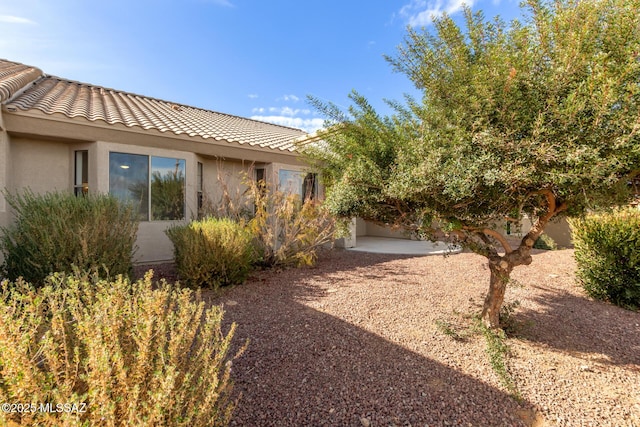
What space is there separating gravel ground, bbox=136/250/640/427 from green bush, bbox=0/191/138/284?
5.93 ft

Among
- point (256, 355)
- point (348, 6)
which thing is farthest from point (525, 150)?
point (348, 6)

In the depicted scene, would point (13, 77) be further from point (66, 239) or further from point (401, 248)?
point (401, 248)

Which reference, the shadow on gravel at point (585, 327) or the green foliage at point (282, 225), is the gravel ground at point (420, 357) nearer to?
the shadow on gravel at point (585, 327)

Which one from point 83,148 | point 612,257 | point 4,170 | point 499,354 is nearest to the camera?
point 499,354

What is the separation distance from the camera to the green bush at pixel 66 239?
185 inches

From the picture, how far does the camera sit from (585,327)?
15.0 feet

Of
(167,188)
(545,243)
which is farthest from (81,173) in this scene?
(545,243)

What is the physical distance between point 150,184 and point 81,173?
156 centimetres

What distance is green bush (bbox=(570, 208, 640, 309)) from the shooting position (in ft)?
17.7

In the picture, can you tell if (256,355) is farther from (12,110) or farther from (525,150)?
(12,110)

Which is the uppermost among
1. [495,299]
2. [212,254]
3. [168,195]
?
[168,195]

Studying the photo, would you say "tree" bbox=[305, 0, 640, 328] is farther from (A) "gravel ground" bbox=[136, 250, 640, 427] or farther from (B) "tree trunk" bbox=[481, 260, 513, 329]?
(A) "gravel ground" bbox=[136, 250, 640, 427]

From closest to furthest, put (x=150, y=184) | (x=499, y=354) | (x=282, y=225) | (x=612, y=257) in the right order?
(x=499, y=354)
(x=612, y=257)
(x=282, y=225)
(x=150, y=184)

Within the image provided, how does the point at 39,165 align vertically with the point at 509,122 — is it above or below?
above
